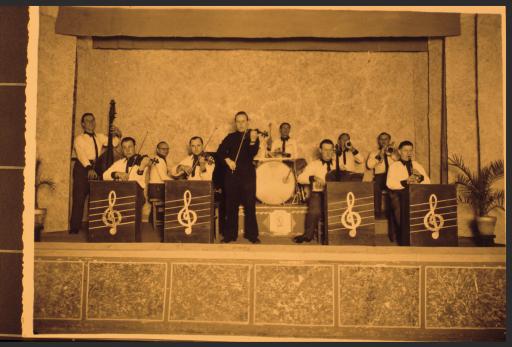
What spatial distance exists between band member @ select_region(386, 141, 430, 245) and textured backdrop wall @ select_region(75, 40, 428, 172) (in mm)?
945

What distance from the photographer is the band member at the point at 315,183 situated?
5242 millimetres

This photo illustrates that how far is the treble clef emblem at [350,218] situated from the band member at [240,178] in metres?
0.91

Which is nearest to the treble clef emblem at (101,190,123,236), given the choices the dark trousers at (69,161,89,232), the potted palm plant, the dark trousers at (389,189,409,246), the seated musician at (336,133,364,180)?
the dark trousers at (69,161,89,232)

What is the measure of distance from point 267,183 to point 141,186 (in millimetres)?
1366

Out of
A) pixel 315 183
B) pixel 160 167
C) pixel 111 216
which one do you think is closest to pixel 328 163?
pixel 315 183

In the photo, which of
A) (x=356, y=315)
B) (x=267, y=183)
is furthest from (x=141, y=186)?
(x=356, y=315)

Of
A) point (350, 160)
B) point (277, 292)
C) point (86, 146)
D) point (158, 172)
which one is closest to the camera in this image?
point (277, 292)

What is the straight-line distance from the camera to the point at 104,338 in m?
4.75

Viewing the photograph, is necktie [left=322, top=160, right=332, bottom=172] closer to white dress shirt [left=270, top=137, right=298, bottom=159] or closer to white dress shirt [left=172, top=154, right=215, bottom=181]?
white dress shirt [left=270, top=137, right=298, bottom=159]

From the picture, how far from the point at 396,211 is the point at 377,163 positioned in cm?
84

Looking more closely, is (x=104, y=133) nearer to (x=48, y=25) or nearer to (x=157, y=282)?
(x=48, y=25)

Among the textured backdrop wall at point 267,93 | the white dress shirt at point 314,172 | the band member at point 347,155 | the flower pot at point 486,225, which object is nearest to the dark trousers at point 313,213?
the white dress shirt at point 314,172

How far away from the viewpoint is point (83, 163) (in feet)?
18.2

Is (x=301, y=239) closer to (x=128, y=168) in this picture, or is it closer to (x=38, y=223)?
(x=128, y=168)
